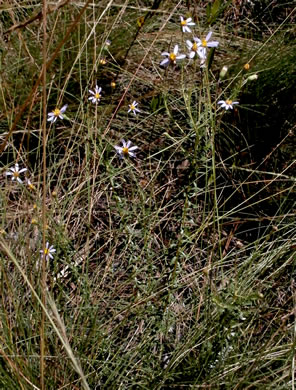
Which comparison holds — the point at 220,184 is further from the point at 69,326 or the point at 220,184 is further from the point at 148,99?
the point at 69,326

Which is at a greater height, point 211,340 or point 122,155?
point 122,155

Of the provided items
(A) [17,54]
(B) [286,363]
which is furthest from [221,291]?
(A) [17,54]

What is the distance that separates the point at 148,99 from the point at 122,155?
389 mm

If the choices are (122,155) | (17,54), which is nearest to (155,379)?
(122,155)

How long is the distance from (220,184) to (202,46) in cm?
46

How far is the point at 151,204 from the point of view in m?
1.70

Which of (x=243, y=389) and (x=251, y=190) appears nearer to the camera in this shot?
(x=243, y=389)

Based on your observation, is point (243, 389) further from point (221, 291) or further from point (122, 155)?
point (122, 155)

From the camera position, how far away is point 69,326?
137 cm

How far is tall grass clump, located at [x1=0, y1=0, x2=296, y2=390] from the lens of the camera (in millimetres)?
1290

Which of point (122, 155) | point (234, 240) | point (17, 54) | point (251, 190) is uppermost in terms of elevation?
point (17, 54)

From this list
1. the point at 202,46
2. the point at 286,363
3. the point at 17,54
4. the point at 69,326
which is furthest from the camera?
the point at 17,54

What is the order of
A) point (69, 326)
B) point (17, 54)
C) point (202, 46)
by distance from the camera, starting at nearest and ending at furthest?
point (69, 326) → point (202, 46) → point (17, 54)

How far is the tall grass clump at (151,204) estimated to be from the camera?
4.23 ft
